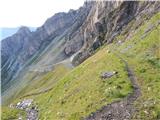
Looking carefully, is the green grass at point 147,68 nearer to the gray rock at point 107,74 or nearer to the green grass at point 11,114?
the gray rock at point 107,74

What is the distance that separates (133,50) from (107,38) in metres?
62.8

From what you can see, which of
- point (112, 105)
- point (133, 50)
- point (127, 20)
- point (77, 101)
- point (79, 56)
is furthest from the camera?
point (79, 56)

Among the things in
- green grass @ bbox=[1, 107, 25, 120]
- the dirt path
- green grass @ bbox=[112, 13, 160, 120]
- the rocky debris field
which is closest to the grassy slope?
green grass @ bbox=[112, 13, 160, 120]

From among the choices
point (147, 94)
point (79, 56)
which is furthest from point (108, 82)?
point (79, 56)

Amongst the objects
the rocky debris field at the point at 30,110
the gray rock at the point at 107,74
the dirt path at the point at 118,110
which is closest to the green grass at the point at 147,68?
the dirt path at the point at 118,110

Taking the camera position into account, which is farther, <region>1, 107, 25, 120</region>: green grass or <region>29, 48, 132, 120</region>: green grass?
<region>1, 107, 25, 120</region>: green grass

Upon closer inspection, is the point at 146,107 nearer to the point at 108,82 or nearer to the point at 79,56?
the point at 108,82

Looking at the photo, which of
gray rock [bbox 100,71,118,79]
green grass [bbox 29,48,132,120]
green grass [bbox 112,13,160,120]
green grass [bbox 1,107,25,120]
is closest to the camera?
green grass [bbox 112,13,160,120]

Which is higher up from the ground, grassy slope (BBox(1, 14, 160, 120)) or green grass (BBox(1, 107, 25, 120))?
grassy slope (BBox(1, 14, 160, 120))

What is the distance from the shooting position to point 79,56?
558ft

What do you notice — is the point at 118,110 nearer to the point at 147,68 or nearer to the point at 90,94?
the point at 90,94

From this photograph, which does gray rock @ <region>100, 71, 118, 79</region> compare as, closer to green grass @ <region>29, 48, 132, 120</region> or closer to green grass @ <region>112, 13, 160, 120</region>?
green grass @ <region>29, 48, 132, 120</region>

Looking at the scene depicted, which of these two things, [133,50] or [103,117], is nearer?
[103,117]

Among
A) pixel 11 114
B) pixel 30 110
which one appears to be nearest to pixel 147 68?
pixel 30 110
